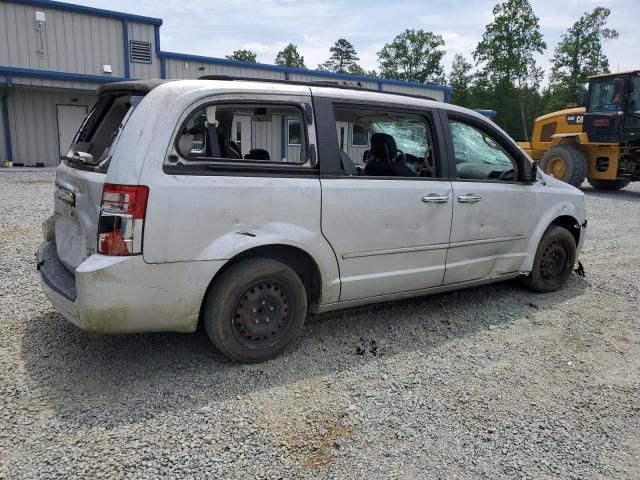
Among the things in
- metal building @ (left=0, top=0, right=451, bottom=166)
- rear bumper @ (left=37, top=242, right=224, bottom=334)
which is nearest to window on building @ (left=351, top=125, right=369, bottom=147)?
rear bumper @ (left=37, top=242, right=224, bottom=334)

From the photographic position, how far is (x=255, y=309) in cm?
352

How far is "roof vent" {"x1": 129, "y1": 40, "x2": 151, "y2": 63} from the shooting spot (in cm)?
1981

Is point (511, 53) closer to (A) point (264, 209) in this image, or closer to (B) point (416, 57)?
(B) point (416, 57)

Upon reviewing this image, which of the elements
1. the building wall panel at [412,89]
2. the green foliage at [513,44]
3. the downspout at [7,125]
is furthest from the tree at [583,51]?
the downspout at [7,125]

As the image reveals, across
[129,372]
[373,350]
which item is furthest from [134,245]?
[373,350]

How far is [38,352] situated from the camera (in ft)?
11.9

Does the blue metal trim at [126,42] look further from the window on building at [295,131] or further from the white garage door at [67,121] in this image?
the window on building at [295,131]

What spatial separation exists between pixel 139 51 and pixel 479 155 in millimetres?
18351

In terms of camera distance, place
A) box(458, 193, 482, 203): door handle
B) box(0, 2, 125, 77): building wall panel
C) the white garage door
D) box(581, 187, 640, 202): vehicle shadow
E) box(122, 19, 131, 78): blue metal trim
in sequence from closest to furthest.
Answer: box(458, 193, 482, 203): door handle < box(581, 187, 640, 202): vehicle shadow < box(0, 2, 125, 77): building wall panel < the white garage door < box(122, 19, 131, 78): blue metal trim

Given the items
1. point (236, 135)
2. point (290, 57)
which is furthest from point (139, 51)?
point (290, 57)

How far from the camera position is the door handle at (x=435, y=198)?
4.16 m

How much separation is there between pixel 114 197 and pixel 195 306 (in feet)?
2.73

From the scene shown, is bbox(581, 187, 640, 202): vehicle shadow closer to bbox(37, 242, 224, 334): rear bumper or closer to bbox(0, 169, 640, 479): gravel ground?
bbox(0, 169, 640, 479): gravel ground

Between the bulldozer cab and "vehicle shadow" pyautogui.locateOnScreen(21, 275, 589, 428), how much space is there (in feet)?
36.0
